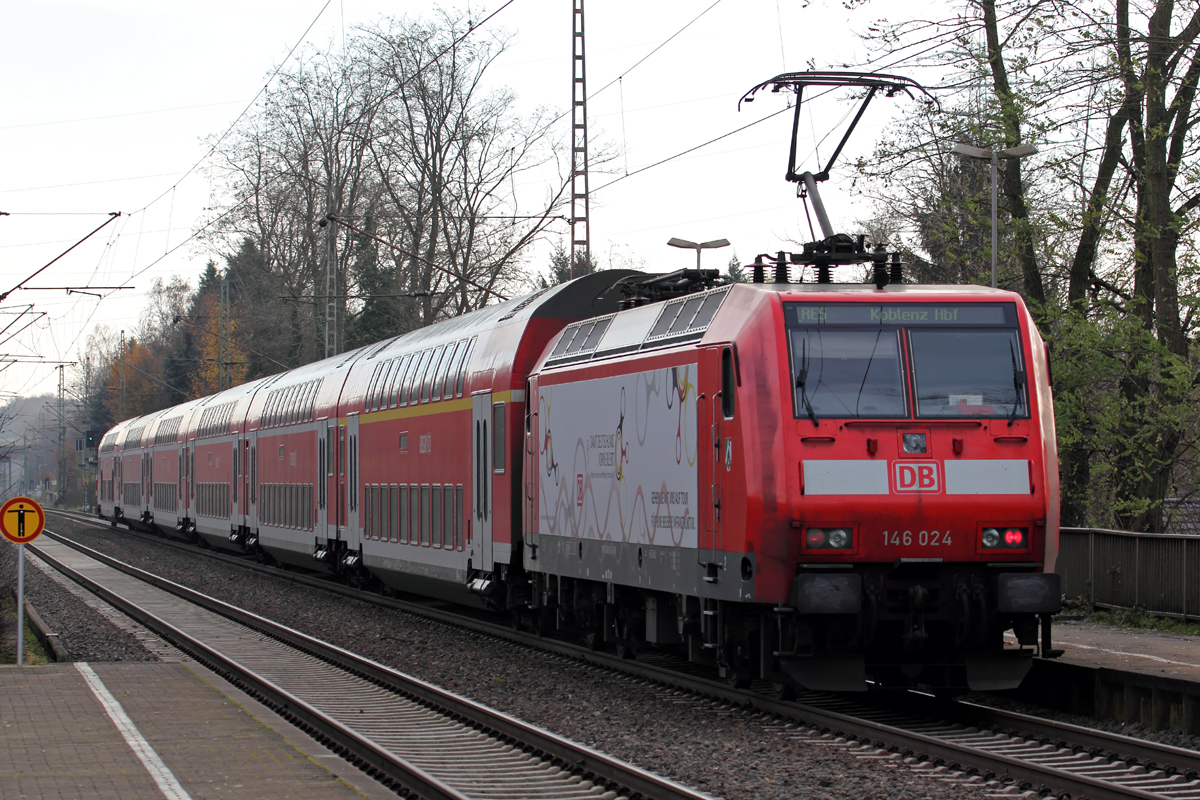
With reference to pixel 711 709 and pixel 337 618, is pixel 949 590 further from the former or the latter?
pixel 337 618

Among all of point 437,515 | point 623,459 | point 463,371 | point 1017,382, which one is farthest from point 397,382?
point 1017,382

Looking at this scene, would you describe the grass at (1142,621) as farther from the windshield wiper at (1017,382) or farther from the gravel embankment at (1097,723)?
the windshield wiper at (1017,382)

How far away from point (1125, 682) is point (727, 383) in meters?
3.62

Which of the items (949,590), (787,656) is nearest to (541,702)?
(787,656)

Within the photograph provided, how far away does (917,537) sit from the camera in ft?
33.4

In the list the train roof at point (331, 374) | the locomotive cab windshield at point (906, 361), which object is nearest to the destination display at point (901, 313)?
the locomotive cab windshield at point (906, 361)

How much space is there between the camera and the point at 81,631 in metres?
18.8

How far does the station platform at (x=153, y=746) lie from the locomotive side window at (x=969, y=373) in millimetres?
4931

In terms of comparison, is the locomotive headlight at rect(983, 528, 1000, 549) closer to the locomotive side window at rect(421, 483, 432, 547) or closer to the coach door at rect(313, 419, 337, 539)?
the locomotive side window at rect(421, 483, 432, 547)

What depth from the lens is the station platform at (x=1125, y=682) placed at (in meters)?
9.77

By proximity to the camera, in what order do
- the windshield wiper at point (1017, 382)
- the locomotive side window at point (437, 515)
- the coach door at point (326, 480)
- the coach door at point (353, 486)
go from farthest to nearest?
the coach door at point (326, 480), the coach door at point (353, 486), the locomotive side window at point (437, 515), the windshield wiper at point (1017, 382)

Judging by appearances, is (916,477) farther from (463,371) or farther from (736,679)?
(463,371)

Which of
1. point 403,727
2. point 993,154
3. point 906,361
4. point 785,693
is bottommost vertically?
point 403,727

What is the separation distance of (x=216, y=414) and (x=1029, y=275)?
22.3 m
